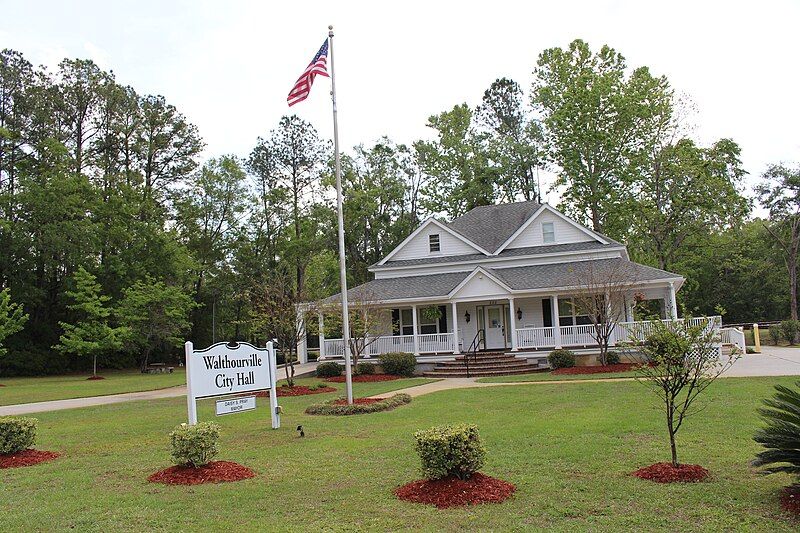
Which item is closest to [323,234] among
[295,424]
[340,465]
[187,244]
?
[187,244]

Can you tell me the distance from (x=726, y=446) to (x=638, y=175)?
30.6 m

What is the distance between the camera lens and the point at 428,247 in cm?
3081

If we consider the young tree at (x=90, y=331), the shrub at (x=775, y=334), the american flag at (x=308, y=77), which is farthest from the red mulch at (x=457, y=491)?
the shrub at (x=775, y=334)

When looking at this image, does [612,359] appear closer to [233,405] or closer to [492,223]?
[492,223]

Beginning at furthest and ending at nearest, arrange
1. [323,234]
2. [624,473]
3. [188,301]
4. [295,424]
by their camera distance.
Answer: [323,234], [188,301], [295,424], [624,473]

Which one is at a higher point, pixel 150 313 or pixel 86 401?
pixel 150 313

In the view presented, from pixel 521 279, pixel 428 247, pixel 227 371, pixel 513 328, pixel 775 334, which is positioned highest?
pixel 428 247

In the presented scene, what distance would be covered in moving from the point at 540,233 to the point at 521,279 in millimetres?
3765

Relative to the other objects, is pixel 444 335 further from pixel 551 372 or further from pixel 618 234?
pixel 618 234

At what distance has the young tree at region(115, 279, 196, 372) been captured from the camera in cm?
3475

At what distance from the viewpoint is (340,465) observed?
28.2 ft

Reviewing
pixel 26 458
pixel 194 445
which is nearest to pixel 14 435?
pixel 26 458

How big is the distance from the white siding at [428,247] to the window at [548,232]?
3262 millimetres

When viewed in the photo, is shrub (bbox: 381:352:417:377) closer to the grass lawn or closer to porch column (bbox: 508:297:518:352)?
porch column (bbox: 508:297:518:352)
